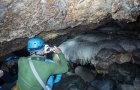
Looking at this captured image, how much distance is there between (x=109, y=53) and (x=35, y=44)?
3486 mm

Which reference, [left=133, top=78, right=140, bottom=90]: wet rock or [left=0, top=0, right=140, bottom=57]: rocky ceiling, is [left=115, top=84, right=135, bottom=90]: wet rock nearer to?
[left=133, top=78, right=140, bottom=90]: wet rock

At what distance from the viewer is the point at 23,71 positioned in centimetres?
364

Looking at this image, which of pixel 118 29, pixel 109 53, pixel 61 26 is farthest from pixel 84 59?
pixel 61 26

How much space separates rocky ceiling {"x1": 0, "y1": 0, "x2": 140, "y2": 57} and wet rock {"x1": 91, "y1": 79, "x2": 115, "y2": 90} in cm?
230

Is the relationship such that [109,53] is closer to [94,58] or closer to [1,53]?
[94,58]

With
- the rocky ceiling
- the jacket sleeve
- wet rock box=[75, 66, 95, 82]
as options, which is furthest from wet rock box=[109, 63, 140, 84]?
the jacket sleeve

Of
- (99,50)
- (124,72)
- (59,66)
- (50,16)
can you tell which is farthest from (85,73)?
(50,16)

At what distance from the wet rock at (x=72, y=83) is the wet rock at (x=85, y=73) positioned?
0.13 meters

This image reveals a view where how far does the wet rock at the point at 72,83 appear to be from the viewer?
241 inches

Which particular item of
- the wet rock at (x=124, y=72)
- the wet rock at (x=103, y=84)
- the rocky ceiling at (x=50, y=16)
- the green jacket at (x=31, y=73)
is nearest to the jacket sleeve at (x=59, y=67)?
the green jacket at (x=31, y=73)

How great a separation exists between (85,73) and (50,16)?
3.18 metres

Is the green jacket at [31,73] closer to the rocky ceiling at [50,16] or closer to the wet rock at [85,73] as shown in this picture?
the rocky ceiling at [50,16]

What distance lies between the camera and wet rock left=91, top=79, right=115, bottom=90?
20.5ft

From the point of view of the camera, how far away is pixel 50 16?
3906 millimetres
